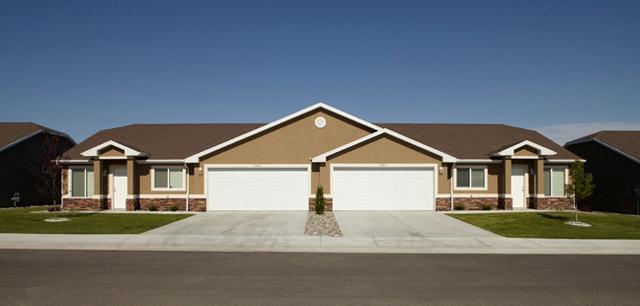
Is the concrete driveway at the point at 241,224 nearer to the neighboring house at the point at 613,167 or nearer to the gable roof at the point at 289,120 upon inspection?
the gable roof at the point at 289,120

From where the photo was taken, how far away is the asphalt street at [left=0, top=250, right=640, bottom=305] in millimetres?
7809

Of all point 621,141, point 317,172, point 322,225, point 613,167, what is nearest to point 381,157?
point 317,172

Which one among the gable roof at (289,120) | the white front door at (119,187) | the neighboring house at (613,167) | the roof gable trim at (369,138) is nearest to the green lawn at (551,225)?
the roof gable trim at (369,138)

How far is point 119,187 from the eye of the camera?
24.4 metres

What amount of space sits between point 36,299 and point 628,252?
14393 millimetres

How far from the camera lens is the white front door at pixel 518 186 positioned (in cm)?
2444

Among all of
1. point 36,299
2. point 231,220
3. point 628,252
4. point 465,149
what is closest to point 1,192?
point 231,220

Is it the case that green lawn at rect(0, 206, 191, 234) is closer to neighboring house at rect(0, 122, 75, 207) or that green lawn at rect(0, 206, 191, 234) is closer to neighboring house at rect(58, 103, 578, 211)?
neighboring house at rect(58, 103, 578, 211)

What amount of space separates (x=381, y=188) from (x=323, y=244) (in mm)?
10124

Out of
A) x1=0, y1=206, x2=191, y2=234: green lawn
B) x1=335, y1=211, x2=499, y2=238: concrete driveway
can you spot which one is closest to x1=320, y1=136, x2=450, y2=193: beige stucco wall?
x1=335, y1=211, x2=499, y2=238: concrete driveway

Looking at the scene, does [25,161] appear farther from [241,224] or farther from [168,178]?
[241,224]

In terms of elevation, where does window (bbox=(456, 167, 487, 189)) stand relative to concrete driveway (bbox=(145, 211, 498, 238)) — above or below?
above

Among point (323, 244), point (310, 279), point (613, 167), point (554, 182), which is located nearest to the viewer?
point (310, 279)

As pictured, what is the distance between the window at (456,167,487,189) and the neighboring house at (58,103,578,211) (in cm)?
5
